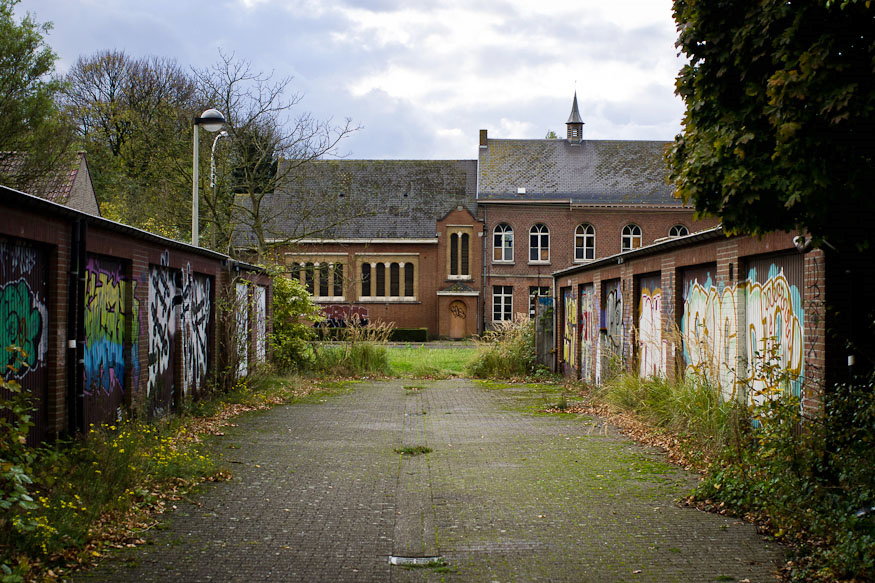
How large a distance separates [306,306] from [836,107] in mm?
17818

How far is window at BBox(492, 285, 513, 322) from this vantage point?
48031 millimetres

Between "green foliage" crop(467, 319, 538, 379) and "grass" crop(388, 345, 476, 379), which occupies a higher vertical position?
"green foliage" crop(467, 319, 538, 379)

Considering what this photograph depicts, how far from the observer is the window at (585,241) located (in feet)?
158

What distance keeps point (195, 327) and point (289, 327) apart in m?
6.92

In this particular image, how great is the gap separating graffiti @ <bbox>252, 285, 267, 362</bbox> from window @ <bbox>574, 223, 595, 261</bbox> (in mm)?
30195

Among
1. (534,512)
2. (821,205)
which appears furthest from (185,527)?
(821,205)

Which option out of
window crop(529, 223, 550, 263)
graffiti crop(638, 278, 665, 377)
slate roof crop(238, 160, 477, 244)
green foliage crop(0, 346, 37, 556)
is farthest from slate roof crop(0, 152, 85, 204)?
window crop(529, 223, 550, 263)

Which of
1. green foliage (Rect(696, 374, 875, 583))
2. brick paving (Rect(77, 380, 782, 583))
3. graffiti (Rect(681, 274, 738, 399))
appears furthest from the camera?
graffiti (Rect(681, 274, 738, 399))

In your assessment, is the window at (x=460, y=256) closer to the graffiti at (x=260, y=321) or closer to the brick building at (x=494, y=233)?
the brick building at (x=494, y=233)

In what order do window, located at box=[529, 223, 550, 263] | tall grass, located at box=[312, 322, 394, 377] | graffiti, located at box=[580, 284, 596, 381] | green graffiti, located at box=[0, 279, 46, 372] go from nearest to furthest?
1. green graffiti, located at box=[0, 279, 46, 372]
2. graffiti, located at box=[580, 284, 596, 381]
3. tall grass, located at box=[312, 322, 394, 377]
4. window, located at box=[529, 223, 550, 263]

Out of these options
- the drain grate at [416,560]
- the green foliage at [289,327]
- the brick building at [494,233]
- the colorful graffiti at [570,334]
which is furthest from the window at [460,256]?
the drain grate at [416,560]

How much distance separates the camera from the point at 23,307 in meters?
7.76

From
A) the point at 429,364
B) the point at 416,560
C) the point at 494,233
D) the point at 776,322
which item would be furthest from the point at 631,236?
the point at 416,560

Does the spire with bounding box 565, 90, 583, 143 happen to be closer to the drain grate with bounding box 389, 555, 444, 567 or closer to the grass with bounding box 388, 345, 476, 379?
the grass with bounding box 388, 345, 476, 379
